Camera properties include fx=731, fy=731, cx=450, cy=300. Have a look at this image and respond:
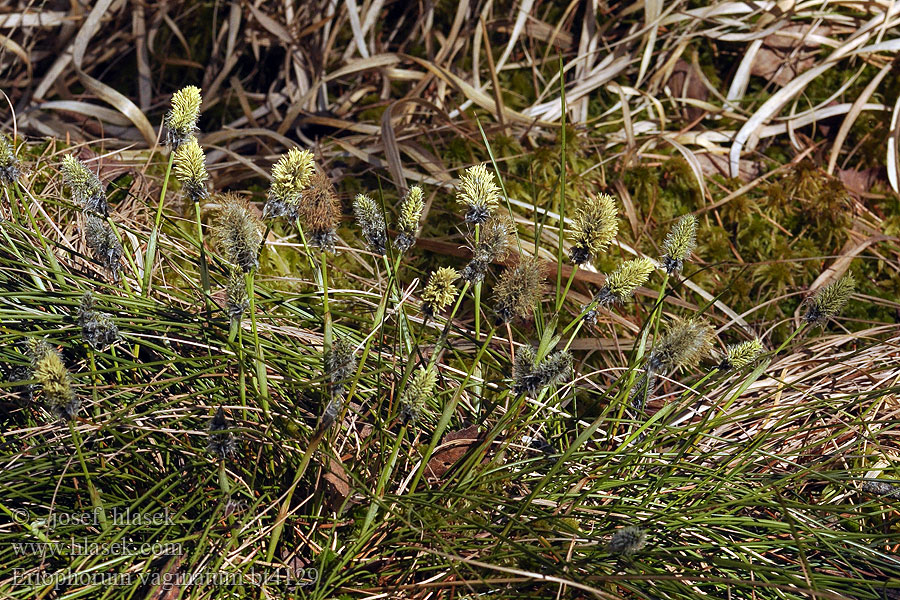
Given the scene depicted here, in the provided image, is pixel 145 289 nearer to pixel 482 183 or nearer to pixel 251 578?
pixel 251 578

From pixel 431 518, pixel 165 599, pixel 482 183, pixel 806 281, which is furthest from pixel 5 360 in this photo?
pixel 806 281

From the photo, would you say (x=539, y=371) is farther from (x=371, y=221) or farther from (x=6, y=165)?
(x=6, y=165)

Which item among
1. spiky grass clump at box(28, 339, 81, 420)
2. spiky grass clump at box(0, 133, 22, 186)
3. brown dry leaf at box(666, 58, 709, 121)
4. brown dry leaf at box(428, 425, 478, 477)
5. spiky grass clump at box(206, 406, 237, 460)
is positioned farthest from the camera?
brown dry leaf at box(666, 58, 709, 121)

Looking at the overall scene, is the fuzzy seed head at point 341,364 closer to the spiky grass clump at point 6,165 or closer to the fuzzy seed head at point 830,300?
the spiky grass clump at point 6,165

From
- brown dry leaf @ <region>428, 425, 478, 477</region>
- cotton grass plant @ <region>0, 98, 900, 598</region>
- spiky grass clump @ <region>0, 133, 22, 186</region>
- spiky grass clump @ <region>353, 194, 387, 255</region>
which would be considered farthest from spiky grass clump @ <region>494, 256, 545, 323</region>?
spiky grass clump @ <region>0, 133, 22, 186</region>

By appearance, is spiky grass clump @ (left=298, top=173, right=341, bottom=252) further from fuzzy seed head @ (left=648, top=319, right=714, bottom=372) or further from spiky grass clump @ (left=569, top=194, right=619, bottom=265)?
fuzzy seed head @ (left=648, top=319, right=714, bottom=372)

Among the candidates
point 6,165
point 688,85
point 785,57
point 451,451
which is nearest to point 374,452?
point 451,451

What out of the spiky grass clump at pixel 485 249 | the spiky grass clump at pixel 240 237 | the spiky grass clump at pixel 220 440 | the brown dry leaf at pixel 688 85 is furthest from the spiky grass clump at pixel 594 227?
the brown dry leaf at pixel 688 85
